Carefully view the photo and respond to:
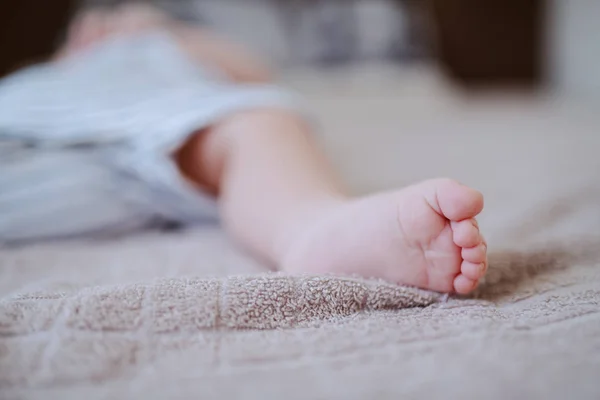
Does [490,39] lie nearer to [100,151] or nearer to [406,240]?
[100,151]

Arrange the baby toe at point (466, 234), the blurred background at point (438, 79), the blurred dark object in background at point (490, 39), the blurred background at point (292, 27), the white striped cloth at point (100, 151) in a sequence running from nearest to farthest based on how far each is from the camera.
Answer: the baby toe at point (466, 234) → the white striped cloth at point (100, 151) → the blurred background at point (438, 79) → the blurred background at point (292, 27) → the blurred dark object in background at point (490, 39)

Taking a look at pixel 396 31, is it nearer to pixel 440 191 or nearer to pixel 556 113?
pixel 556 113

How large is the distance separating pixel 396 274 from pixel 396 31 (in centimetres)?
152

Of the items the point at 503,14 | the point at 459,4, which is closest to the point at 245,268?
the point at 459,4

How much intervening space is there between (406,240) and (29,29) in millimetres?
1727

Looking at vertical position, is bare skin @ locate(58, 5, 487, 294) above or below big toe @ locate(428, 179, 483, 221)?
below

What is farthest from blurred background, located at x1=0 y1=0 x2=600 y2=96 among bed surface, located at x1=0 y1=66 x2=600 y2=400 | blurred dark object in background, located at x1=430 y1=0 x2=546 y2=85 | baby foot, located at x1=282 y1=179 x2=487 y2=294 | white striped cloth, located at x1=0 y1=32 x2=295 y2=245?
baby foot, located at x1=282 y1=179 x2=487 y2=294

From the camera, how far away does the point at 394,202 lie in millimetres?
454

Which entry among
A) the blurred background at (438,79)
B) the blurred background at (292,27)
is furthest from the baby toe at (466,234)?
the blurred background at (292,27)

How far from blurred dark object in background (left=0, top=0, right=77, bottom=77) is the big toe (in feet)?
5.54

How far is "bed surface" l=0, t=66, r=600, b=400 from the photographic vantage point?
1.03ft

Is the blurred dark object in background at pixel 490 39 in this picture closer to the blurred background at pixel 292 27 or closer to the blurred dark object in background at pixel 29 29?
the blurred background at pixel 292 27

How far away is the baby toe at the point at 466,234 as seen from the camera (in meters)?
0.41

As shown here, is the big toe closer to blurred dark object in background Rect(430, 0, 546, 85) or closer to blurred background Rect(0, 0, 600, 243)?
blurred background Rect(0, 0, 600, 243)
